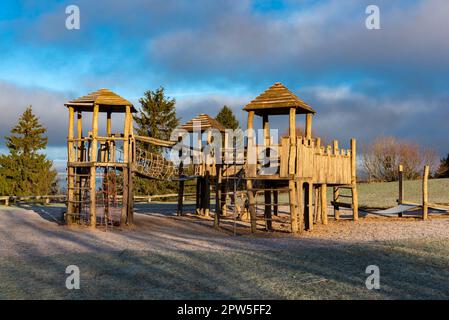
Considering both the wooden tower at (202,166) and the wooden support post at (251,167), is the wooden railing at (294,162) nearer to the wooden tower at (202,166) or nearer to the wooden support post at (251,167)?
the wooden support post at (251,167)

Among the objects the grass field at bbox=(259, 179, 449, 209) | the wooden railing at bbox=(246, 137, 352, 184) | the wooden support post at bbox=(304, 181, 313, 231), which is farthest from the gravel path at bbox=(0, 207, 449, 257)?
the grass field at bbox=(259, 179, 449, 209)

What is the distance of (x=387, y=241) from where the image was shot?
14.5 metres

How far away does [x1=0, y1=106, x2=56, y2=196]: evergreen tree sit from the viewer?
139 feet

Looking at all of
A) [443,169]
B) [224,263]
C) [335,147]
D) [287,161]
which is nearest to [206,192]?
[335,147]

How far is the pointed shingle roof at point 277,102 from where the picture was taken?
17.4 metres

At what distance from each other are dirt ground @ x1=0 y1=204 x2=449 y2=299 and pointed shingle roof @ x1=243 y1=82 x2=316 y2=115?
4.74 meters

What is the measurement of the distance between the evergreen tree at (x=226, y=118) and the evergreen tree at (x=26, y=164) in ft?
60.4

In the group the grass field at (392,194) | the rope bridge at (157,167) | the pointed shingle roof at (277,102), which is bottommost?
the grass field at (392,194)

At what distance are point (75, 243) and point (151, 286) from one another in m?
6.95

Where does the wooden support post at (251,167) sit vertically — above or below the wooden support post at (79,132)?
below

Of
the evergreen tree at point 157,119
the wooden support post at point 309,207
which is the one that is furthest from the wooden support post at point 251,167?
the evergreen tree at point 157,119

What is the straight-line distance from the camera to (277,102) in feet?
57.7

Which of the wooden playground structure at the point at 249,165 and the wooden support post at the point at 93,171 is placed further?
the wooden support post at the point at 93,171

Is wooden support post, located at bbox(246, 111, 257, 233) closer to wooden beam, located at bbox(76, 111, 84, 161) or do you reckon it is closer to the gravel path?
the gravel path
